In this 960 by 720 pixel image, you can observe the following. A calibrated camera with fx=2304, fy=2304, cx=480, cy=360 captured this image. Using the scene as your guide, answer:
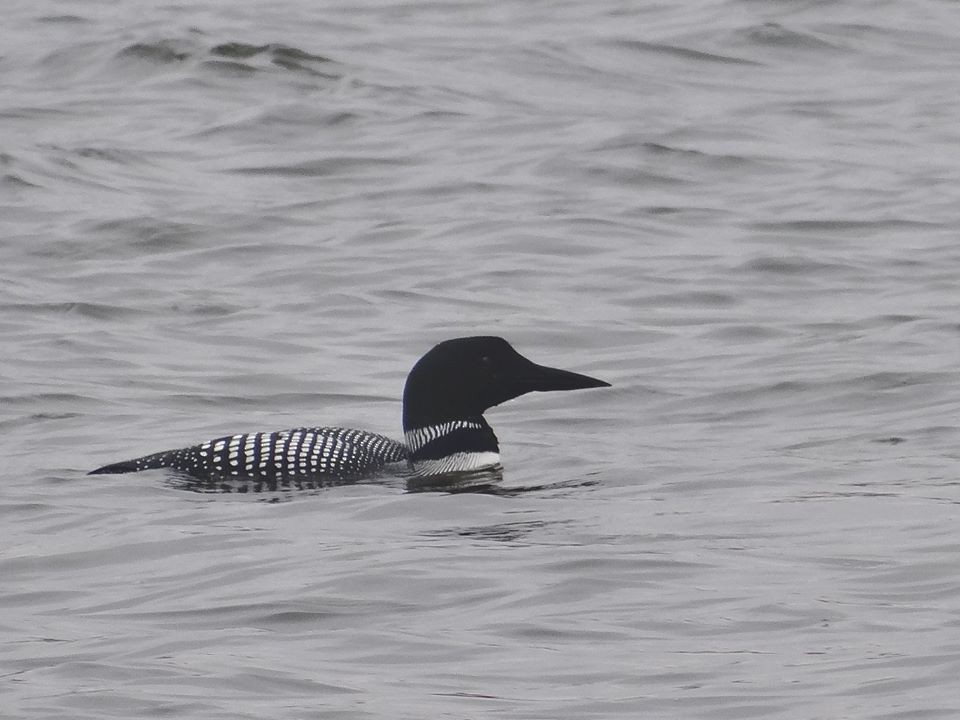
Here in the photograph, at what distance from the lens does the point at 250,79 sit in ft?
52.0

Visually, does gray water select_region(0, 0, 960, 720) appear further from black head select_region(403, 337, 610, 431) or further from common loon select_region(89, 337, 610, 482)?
black head select_region(403, 337, 610, 431)

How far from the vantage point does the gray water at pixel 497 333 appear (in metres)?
5.47

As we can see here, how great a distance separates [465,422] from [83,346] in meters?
2.60

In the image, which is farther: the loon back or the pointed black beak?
the pointed black beak

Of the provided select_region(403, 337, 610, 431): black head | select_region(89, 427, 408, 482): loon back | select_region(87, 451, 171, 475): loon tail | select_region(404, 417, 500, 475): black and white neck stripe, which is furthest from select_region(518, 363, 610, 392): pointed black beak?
select_region(87, 451, 171, 475): loon tail

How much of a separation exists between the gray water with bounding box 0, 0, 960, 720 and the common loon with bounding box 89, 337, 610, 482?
0.45 feet

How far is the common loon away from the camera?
25.3ft

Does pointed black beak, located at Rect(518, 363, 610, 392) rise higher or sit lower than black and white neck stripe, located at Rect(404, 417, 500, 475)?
higher

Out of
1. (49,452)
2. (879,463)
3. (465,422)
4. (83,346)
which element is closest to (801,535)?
(879,463)

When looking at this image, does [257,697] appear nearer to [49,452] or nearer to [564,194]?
[49,452]

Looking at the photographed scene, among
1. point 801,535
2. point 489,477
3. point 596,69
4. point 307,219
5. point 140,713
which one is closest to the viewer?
point 140,713

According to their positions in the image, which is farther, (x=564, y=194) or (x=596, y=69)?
(x=596, y=69)

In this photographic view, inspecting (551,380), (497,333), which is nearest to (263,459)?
(551,380)

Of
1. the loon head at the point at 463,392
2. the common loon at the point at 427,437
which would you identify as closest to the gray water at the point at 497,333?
the common loon at the point at 427,437
